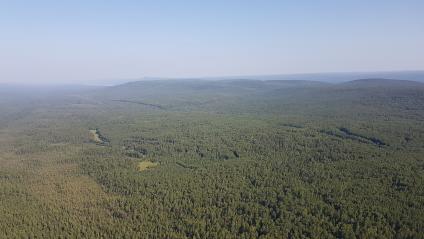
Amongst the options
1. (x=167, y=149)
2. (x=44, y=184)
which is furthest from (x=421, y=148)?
(x=44, y=184)

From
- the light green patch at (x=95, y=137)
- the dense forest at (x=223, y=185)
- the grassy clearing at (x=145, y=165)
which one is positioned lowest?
the light green patch at (x=95, y=137)

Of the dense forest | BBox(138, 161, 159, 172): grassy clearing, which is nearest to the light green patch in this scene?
the dense forest

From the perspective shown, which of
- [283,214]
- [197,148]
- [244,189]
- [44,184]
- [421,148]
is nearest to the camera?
[283,214]

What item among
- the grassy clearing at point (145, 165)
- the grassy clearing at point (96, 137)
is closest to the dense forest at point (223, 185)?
the grassy clearing at point (145, 165)

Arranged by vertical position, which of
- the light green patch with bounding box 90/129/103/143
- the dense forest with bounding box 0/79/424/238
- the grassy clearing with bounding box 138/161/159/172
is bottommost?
the light green patch with bounding box 90/129/103/143

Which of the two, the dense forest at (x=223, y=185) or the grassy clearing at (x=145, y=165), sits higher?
the dense forest at (x=223, y=185)

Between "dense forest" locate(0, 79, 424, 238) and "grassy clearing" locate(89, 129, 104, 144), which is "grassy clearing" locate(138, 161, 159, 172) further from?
"grassy clearing" locate(89, 129, 104, 144)

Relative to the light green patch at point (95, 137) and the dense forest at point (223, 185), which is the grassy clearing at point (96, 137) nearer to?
the light green patch at point (95, 137)

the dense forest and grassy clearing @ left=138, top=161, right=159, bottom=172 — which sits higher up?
the dense forest

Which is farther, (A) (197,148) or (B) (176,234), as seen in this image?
(A) (197,148)

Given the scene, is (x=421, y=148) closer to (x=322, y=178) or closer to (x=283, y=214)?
(x=322, y=178)

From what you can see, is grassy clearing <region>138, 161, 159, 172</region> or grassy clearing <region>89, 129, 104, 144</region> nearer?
grassy clearing <region>138, 161, 159, 172</region>
